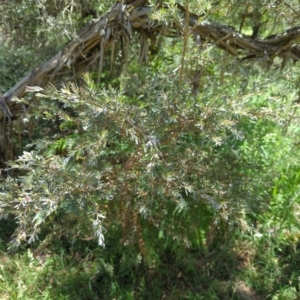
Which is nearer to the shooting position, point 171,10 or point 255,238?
point 171,10

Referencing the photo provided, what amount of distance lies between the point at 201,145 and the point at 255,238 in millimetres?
1260

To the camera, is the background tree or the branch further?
the branch

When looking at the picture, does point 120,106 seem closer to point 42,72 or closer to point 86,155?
point 86,155

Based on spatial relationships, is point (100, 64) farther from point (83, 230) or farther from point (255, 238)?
point (255, 238)

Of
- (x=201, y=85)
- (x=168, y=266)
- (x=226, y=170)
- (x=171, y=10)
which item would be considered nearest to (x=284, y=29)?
(x=201, y=85)

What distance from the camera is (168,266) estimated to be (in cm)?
375

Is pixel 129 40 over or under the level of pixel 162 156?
over

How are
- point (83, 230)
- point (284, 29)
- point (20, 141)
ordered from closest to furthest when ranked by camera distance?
point (83, 230) → point (284, 29) → point (20, 141)

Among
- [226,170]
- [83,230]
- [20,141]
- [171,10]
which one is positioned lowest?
[83,230]

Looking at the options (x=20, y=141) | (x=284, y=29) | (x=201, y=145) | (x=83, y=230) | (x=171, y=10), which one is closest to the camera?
(x=171, y=10)

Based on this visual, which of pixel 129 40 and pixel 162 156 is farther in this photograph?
pixel 129 40

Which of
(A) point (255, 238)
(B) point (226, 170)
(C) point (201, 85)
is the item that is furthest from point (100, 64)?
(A) point (255, 238)

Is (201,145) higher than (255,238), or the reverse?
(201,145)

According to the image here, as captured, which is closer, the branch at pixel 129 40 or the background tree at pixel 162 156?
the background tree at pixel 162 156
